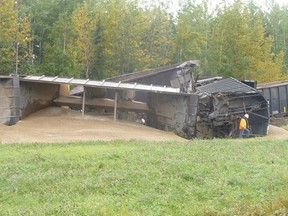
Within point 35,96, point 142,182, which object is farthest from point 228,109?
point 142,182

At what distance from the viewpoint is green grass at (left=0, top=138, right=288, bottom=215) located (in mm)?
7617

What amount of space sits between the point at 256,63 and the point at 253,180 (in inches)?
1337

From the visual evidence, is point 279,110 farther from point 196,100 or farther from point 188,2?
point 188,2

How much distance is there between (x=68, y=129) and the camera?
21.3m

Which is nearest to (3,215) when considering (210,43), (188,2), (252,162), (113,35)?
(252,162)

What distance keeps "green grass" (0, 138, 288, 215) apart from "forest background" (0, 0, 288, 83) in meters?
24.8

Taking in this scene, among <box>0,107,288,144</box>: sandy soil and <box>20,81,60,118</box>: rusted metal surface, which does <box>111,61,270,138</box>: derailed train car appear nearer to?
<box>0,107,288,144</box>: sandy soil

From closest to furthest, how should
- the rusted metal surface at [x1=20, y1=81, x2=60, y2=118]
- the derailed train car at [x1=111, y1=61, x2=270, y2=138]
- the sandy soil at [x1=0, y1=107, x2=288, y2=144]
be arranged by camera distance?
the sandy soil at [x1=0, y1=107, x2=288, y2=144], the rusted metal surface at [x1=20, y1=81, x2=60, y2=118], the derailed train car at [x1=111, y1=61, x2=270, y2=138]

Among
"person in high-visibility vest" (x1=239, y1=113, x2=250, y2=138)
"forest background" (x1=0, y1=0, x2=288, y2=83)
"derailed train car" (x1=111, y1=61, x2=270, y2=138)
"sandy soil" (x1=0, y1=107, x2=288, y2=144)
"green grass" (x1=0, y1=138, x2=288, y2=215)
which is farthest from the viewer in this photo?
"forest background" (x1=0, y1=0, x2=288, y2=83)

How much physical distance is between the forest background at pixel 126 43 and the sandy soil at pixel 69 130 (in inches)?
486

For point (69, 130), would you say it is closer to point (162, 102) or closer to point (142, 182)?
point (162, 102)

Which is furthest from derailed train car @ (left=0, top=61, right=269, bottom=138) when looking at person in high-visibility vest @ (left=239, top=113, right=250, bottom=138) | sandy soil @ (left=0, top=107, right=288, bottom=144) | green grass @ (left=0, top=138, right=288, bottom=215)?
green grass @ (left=0, top=138, right=288, bottom=215)

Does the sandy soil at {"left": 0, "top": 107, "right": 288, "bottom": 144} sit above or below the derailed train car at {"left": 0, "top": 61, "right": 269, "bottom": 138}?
below

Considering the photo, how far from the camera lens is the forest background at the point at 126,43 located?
130ft
